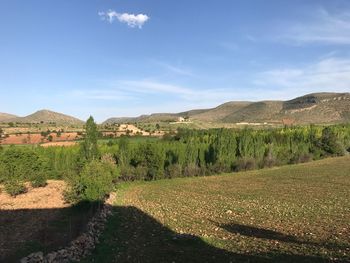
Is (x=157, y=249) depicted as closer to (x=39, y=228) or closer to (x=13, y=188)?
(x=39, y=228)

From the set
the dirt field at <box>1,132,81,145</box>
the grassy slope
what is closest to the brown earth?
the grassy slope

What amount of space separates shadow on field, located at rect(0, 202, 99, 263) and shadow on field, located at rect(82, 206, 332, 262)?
120 inches

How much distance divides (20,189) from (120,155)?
2999 centimetres

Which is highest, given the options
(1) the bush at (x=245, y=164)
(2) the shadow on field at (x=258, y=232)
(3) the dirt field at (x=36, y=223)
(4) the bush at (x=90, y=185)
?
(4) the bush at (x=90, y=185)

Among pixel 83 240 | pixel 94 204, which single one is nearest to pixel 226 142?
pixel 94 204

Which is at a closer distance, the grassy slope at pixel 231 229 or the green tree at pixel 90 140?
the grassy slope at pixel 231 229

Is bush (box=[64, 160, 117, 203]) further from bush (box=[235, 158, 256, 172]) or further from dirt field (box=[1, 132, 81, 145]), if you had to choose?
dirt field (box=[1, 132, 81, 145])

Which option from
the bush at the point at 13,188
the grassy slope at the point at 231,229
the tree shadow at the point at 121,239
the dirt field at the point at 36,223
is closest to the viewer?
the tree shadow at the point at 121,239

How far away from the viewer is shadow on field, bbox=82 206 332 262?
17.2 meters

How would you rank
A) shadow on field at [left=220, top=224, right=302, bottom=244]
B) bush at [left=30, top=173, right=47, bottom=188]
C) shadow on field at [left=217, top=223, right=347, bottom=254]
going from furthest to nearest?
bush at [left=30, top=173, right=47, bottom=188] → shadow on field at [left=220, top=224, right=302, bottom=244] → shadow on field at [left=217, top=223, right=347, bottom=254]

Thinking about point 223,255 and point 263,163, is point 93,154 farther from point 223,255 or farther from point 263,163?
point 223,255

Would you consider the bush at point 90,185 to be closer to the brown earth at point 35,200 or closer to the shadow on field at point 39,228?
the shadow on field at point 39,228

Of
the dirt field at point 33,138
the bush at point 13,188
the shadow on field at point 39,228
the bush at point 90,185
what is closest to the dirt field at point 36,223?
the shadow on field at point 39,228

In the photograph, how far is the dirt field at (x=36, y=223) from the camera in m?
23.6
